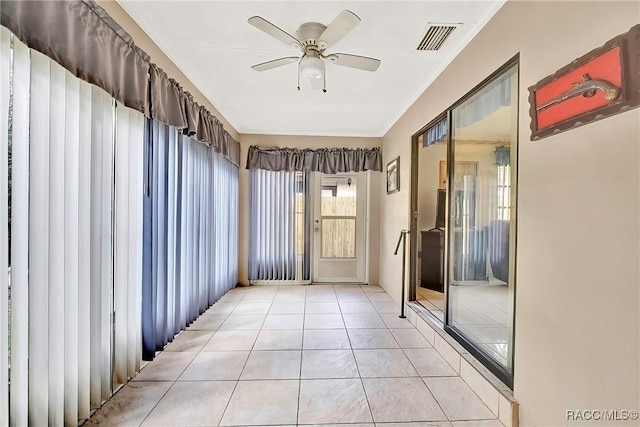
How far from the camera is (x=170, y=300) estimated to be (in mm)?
2482

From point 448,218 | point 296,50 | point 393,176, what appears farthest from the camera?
point 393,176

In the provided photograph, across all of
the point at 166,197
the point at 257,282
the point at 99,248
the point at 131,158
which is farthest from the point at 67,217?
the point at 257,282

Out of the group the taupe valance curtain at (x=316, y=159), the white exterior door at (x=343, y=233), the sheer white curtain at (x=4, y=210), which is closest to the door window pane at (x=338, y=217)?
the white exterior door at (x=343, y=233)

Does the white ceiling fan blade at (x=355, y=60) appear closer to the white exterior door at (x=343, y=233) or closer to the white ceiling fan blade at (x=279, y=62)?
the white ceiling fan blade at (x=279, y=62)

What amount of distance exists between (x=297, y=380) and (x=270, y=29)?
2272mm

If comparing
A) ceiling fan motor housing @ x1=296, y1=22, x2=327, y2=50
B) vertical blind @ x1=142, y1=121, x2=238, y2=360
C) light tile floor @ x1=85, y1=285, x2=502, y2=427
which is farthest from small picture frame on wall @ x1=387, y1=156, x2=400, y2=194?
vertical blind @ x1=142, y1=121, x2=238, y2=360

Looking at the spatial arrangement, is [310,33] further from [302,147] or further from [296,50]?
[302,147]

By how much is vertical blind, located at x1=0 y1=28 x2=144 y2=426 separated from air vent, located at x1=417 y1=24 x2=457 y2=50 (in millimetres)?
2077

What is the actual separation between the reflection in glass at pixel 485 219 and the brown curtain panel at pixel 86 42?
7.44 ft

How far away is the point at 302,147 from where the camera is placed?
4727 mm

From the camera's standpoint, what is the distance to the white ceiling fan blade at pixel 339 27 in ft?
5.24

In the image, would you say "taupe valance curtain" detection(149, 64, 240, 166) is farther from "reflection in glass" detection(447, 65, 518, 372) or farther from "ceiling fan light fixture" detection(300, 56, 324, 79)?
"reflection in glass" detection(447, 65, 518, 372)

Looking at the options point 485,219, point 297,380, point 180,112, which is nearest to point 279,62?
point 180,112

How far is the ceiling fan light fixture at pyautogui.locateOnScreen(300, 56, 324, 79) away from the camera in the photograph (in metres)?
1.97
